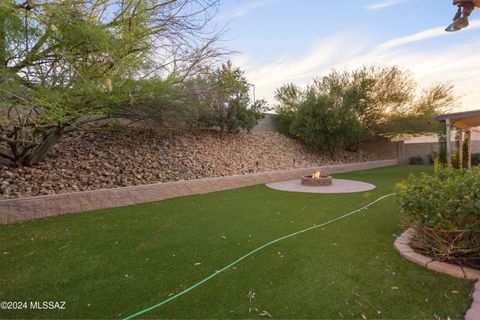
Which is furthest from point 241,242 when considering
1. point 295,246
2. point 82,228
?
point 82,228

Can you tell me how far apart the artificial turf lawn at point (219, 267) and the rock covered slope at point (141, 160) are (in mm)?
1312

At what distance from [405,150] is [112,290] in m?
17.3

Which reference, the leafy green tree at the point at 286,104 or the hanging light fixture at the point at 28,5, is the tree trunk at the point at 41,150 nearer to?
the hanging light fixture at the point at 28,5

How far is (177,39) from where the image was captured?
4.00 m

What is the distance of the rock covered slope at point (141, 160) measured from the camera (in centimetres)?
532

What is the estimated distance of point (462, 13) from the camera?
8.34 ft

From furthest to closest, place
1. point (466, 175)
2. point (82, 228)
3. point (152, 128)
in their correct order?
point (152, 128)
point (82, 228)
point (466, 175)

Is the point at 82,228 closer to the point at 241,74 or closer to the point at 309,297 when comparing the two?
the point at 309,297

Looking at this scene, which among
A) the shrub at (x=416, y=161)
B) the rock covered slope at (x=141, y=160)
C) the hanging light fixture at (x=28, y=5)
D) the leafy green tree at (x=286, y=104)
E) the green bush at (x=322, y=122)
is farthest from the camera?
the shrub at (x=416, y=161)

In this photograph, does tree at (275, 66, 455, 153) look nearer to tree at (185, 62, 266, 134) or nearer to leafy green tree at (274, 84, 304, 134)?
leafy green tree at (274, 84, 304, 134)

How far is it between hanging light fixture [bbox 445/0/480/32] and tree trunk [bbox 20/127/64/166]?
22.0ft

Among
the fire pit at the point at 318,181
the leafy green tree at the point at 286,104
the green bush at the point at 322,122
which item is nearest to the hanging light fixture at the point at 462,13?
the fire pit at the point at 318,181

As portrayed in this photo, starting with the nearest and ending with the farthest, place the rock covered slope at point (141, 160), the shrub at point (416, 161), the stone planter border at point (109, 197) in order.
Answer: the stone planter border at point (109, 197) → the rock covered slope at point (141, 160) → the shrub at point (416, 161)

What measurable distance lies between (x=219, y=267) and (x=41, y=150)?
5.32 meters
